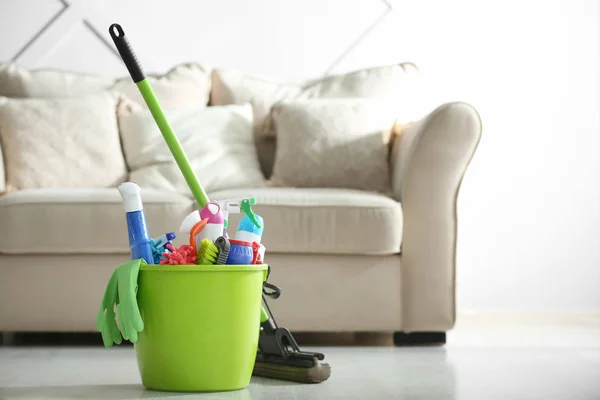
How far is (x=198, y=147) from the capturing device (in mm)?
2400

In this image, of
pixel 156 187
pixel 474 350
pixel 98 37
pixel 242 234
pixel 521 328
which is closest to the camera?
pixel 242 234

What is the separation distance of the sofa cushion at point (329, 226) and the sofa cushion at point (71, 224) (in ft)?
0.66

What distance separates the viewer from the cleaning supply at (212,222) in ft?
4.20

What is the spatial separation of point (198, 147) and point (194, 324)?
1.22m

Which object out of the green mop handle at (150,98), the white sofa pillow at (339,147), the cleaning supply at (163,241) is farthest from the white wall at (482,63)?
the cleaning supply at (163,241)

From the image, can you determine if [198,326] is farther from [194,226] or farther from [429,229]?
[429,229]

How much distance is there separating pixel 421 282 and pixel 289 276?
338 millimetres

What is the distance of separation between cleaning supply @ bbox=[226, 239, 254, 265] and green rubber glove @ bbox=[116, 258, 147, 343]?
0.49 feet

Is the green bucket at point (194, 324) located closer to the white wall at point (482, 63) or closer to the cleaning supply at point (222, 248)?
the cleaning supply at point (222, 248)

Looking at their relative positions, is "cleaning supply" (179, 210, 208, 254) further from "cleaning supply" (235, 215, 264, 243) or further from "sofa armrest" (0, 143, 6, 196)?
"sofa armrest" (0, 143, 6, 196)

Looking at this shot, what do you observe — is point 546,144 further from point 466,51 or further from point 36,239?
point 36,239

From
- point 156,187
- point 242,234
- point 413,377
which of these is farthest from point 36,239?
point 413,377

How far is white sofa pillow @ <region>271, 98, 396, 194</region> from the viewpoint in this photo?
2320mm

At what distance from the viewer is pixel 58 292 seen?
6.50 feet
